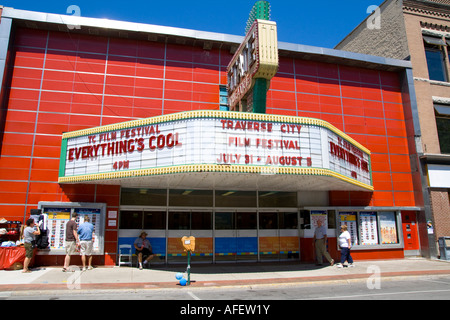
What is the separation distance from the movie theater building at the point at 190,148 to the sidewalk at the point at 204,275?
56.9 inches

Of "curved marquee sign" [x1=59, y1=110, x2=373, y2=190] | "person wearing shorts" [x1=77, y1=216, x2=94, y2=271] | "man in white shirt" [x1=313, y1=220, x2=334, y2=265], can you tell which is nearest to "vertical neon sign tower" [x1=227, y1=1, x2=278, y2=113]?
"curved marquee sign" [x1=59, y1=110, x2=373, y2=190]

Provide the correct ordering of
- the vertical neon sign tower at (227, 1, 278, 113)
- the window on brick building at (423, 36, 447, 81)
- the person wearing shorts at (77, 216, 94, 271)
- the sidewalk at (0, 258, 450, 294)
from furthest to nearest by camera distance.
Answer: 1. the window on brick building at (423, 36, 447, 81)
2. the person wearing shorts at (77, 216, 94, 271)
3. the vertical neon sign tower at (227, 1, 278, 113)
4. the sidewalk at (0, 258, 450, 294)

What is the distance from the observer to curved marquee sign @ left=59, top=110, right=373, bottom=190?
428 inches

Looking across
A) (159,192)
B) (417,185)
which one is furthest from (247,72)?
(417,185)

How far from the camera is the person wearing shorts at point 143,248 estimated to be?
13258 millimetres

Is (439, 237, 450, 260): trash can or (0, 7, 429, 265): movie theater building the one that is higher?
(0, 7, 429, 265): movie theater building

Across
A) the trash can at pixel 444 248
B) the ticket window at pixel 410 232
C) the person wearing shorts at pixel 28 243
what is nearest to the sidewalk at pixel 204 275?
the person wearing shorts at pixel 28 243

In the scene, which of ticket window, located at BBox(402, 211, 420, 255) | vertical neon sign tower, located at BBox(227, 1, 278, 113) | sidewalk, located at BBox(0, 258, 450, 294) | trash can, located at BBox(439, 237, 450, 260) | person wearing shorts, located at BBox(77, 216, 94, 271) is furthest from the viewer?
ticket window, located at BBox(402, 211, 420, 255)

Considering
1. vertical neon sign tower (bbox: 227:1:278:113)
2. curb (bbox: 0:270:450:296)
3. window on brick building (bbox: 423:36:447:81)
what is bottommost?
curb (bbox: 0:270:450:296)

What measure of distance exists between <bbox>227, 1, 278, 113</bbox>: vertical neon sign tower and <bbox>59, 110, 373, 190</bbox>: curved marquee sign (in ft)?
3.85

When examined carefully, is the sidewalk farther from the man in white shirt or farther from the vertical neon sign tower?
the vertical neon sign tower

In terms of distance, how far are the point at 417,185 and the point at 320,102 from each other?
6.85m

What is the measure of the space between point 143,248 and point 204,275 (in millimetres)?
2974
